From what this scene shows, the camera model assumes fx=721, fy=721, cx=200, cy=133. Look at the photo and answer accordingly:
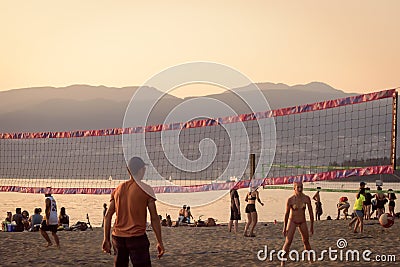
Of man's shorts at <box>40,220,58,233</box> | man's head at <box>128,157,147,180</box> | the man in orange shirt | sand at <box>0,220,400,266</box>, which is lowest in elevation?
sand at <box>0,220,400,266</box>

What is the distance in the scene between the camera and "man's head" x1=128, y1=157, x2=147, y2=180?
7.35 metres

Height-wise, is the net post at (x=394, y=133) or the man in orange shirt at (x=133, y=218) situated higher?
the net post at (x=394, y=133)

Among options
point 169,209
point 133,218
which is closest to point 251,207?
point 133,218

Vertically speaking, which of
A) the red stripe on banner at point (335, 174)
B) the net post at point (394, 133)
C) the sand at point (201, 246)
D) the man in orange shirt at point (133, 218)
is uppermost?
the net post at point (394, 133)

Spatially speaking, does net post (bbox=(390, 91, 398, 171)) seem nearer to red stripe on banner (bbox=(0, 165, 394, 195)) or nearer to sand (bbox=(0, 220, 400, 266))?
red stripe on banner (bbox=(0, 165, 394, 195))

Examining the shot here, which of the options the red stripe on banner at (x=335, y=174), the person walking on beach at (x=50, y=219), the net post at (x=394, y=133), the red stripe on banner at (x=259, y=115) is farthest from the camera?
the person walking on beach at (x=50, y=219)

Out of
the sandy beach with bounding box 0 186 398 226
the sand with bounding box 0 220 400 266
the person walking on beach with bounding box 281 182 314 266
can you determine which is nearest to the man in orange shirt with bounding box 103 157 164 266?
the person walking on beach with bounding box 281 182 314 266

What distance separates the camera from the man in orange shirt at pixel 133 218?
7352 mm

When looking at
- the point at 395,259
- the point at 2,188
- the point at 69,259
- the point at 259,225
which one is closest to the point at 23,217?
the point at 2,188

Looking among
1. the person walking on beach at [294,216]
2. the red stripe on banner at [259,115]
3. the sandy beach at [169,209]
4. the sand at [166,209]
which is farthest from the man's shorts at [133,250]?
the sandy beach at [169,209]

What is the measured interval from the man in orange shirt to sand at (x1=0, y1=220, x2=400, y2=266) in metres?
4.48

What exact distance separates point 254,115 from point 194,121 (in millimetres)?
1907

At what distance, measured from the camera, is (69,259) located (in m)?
12.6

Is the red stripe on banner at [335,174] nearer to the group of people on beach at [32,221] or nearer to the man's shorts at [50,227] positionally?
the man's shorts at [50,227]
